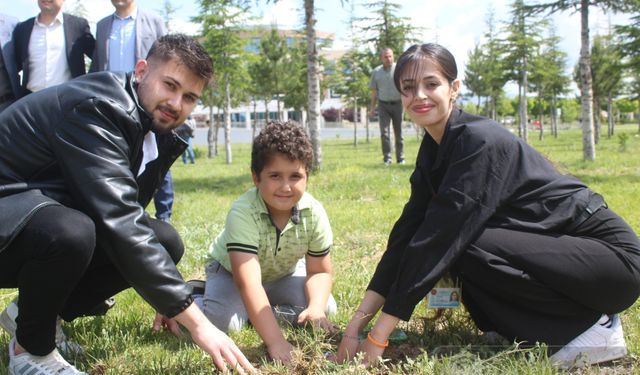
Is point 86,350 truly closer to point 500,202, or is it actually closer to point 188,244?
point 500,202

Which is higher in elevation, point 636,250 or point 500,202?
point 500,202

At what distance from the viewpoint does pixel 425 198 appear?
2602mm

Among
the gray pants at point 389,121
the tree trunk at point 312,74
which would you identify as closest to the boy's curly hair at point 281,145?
the tree trunk at point 312,74

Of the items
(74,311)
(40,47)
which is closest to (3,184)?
(74,311)

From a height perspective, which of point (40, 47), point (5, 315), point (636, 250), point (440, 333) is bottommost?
point (440, 333)

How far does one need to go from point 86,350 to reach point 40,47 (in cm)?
306

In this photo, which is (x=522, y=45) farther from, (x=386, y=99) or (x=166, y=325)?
(x=166, y=325)

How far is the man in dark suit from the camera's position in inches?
180

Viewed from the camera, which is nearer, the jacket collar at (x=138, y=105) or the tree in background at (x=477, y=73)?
the jacket collar at (x=138, y=105)

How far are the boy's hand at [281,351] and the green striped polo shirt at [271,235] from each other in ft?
1.62

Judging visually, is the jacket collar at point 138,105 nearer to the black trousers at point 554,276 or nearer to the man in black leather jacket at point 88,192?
the man in black leather jacket at point 88,192

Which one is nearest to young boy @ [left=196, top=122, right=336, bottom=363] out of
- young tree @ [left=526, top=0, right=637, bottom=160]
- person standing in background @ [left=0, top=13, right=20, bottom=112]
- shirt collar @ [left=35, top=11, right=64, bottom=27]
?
person standing in background @ [left=0, top=13, right=20, bottom=112]

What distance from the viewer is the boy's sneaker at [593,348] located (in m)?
2.25

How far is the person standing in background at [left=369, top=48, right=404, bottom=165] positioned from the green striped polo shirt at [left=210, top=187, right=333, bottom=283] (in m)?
8.49
